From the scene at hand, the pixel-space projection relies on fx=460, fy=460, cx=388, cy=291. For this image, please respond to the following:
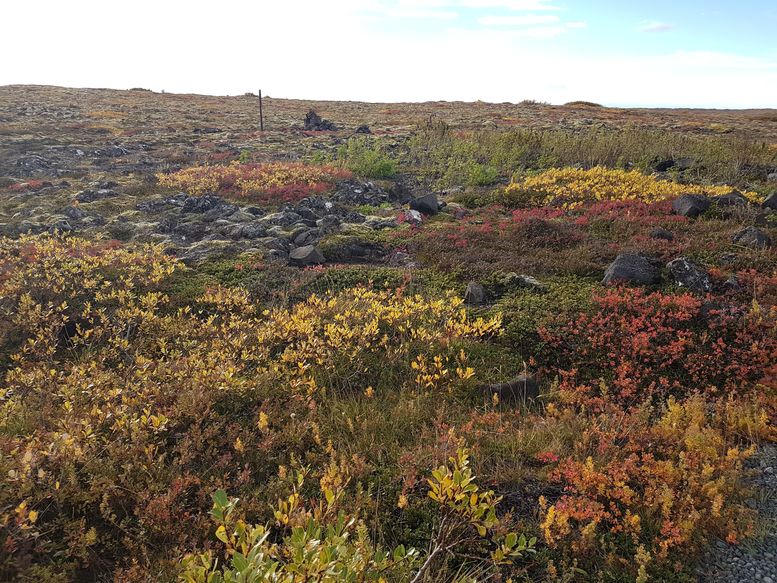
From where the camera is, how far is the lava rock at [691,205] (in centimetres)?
1366

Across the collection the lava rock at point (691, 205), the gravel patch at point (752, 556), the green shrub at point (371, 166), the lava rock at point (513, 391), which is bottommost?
the gravel patch at point (752, 556)

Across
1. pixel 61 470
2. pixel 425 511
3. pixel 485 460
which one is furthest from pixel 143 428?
pixel 485 460

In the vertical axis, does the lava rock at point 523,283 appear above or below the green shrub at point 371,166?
below

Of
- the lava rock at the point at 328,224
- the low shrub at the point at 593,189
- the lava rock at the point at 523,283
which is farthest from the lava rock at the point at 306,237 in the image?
the low shrub at the point at 593,189

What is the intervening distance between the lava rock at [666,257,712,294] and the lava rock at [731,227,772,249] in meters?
2.21

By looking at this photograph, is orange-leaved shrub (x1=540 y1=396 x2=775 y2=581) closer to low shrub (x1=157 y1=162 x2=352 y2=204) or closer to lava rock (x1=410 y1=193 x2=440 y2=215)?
lava rock (x1=410 y1=193 x2=440 y2=215)

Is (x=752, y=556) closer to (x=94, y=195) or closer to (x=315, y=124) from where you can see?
(x=94, y=195)

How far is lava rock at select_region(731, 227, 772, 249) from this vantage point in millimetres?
10594

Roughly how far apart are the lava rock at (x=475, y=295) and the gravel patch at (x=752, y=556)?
18.2ft

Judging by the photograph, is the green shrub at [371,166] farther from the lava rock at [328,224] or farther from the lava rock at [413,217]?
the lava rock at [328,224]

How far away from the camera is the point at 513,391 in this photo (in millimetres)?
6578

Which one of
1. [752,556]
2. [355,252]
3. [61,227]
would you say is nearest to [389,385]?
[752,556]

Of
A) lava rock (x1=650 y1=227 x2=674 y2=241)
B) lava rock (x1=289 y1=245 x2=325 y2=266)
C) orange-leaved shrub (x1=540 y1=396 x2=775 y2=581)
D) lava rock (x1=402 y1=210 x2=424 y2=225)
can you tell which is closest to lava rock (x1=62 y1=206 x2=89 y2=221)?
lava rock (x1=289 y1=245 x2=325 y2=266)

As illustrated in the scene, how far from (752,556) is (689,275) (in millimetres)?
6765
